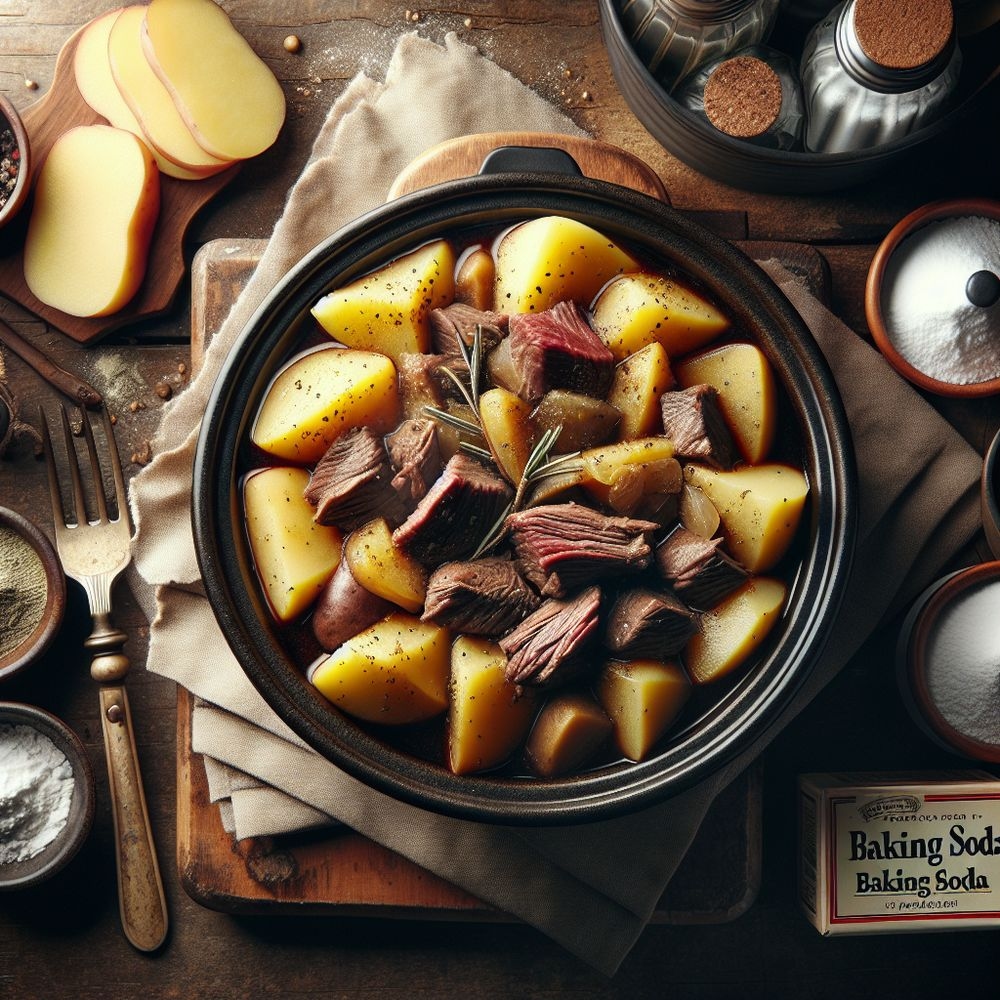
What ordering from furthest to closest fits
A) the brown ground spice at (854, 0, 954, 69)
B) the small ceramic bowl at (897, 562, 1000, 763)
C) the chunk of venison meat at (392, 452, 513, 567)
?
the small ceramic bowl at (897, 562, 1000, 763) → the brown ground spice at (854, 0, 954, 69) → the chunk of venison meat at (392, 452, 513, 567)

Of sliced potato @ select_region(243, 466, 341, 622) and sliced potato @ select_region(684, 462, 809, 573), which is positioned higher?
sliced potato @ select_region(684, 462, 809, 573)

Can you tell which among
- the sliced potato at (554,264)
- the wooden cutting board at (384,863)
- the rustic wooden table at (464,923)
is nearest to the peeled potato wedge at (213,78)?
the rustic wooden table at (464,923)

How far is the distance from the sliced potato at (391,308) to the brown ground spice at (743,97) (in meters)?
0.70

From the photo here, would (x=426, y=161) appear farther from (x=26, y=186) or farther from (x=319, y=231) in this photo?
(x=26, y=186)

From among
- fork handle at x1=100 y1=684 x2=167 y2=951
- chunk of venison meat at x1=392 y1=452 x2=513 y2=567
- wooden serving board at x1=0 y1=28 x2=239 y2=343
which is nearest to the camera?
chunk of venison meat at x1=392 y1=452 x2=513 y2=567

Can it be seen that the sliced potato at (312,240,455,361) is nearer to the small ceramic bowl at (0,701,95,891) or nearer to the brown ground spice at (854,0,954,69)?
the brown ground spice at (854,0,954,69)

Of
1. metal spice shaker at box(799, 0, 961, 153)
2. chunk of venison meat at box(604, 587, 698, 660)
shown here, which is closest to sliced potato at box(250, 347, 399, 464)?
chunk of venison meat at box(604, 587, 698, 660)

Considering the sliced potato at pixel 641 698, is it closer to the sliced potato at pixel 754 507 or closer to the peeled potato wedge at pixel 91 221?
the sliced potato at pixel 754 507

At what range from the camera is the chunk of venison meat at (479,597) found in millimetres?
1623

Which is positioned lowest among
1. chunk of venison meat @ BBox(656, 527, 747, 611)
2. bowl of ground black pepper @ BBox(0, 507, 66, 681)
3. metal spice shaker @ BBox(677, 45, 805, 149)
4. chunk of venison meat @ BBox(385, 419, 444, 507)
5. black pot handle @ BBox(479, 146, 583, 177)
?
bowl of ground black pepper @ BBox(0, 507, 66, 681)

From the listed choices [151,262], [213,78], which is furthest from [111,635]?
[213,78]

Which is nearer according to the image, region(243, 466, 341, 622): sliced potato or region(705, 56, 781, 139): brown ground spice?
region(243, 466, 341, 622): sliced potato

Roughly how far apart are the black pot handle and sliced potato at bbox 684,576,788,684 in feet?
3.05

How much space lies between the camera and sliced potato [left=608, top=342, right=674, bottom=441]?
173 centimetres
